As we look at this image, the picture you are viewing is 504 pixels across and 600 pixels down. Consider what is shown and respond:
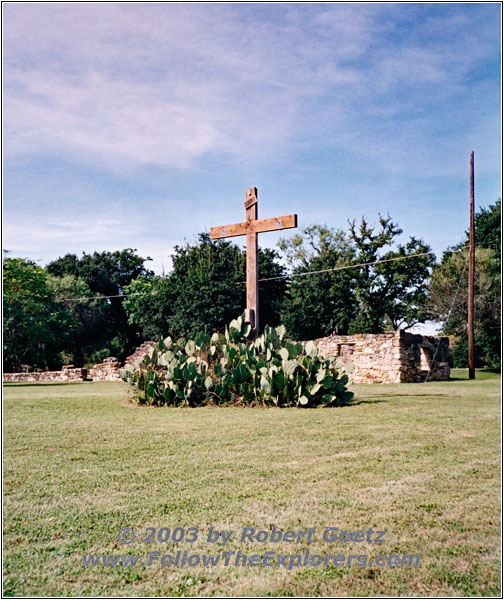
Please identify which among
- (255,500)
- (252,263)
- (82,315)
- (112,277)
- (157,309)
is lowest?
(255,500)

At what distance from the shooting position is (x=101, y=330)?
39.3m

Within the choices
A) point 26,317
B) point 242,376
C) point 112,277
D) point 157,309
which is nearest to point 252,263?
point 242,376

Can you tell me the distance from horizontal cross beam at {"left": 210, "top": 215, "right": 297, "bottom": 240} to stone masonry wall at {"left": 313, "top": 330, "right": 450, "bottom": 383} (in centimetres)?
639

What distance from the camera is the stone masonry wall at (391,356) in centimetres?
1733

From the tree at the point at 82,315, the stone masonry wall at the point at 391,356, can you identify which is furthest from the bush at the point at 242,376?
the tree at the point at 82,315

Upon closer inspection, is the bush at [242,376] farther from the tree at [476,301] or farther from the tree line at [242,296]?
the tree at [476,301]

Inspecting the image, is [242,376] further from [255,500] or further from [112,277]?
[112,277]

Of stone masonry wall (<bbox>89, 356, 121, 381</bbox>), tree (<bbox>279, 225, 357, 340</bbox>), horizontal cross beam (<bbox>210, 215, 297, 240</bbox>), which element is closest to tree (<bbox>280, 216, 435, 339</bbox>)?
tree (<bbox>279, 225, 357, 340</bbox>)

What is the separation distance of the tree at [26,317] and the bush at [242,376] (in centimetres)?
1411

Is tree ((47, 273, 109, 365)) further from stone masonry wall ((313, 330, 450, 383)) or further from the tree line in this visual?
stone masonry wall ((313, 330, 450, 383))

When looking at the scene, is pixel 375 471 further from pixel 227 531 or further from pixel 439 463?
pixel 227 531

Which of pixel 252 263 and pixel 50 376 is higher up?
pixel 252 263

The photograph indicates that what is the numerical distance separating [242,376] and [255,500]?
18.9ft

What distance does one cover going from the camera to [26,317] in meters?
22.3
